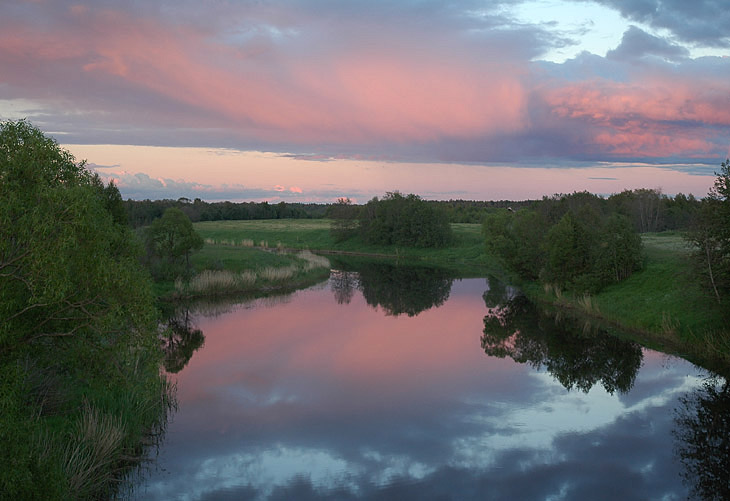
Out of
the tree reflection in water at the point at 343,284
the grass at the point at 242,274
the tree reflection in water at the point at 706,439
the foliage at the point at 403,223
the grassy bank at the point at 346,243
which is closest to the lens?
the tree reflection in water at the point at 706,439

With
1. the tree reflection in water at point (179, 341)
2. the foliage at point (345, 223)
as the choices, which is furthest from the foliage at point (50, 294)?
the foliage at point (345, 223)

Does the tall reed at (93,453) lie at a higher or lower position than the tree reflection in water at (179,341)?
higher

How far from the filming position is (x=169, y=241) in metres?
34.7

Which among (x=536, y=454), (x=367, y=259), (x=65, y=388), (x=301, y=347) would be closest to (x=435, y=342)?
(x=301, y=347)

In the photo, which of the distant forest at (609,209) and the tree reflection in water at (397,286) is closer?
the tree reflection in water at (397,286)

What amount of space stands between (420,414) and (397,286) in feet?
89.7

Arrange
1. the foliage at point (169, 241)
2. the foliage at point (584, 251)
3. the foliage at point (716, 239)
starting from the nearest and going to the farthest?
the foliage at point (716, 239) < the foliage at point (584, 251) < the foliage at point (169, 241)

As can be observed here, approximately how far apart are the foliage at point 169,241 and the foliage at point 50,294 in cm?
2444

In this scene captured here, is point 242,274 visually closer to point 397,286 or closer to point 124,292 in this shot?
point 397,286

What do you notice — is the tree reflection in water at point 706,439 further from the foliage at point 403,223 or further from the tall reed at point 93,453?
the foliage at point 403,223

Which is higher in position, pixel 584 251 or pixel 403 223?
pixel 403 223

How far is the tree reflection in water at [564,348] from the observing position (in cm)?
2008

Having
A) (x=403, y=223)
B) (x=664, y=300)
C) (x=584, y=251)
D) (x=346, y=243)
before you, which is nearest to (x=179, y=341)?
(x=664, y=300)

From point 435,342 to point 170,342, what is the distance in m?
12.0
